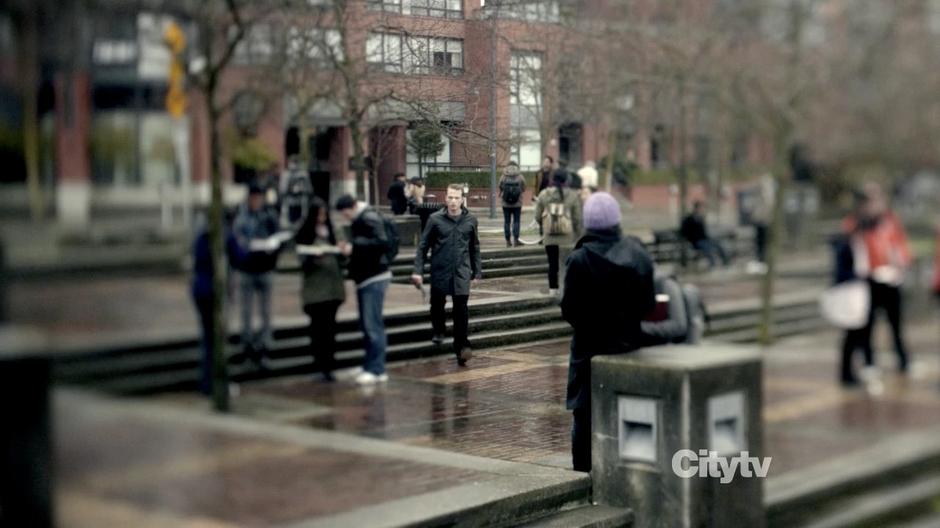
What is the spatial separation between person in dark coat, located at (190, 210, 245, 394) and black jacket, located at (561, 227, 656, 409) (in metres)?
1.58

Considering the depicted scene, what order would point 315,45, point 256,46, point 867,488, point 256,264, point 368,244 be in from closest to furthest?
1. point 256,46
2. point 315,45
3. point 368,244
4. point 256,264
5. point 867,488

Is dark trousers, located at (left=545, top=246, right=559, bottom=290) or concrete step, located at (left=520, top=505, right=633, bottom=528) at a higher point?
dark trousers, located at (left=545, top=246, right=559, bottom=290)

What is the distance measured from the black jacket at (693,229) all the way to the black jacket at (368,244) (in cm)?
497

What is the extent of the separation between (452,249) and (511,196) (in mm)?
470

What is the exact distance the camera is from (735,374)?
20.7 feet

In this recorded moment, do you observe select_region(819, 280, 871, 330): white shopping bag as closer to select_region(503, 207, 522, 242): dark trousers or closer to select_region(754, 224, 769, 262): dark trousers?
select_region(754, 224, 769, 262): dark trousers

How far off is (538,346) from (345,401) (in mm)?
1327

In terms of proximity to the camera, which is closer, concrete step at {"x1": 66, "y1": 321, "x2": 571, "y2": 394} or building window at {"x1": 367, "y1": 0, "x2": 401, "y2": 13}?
concrete step at {"x1": 66, "y1": 321, "x2": 571, "y2": 394}

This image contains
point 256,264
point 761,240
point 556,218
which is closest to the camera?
point 556,218

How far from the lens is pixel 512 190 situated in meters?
5.36

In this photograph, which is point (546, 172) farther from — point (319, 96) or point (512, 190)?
point (319, 96)

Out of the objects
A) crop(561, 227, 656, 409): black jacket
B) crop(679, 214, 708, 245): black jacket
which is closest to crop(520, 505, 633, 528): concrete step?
crop(561, 227, 656, 409): black jacket

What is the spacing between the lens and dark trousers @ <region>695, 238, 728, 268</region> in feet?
36.6

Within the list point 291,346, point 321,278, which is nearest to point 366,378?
point 321,278
